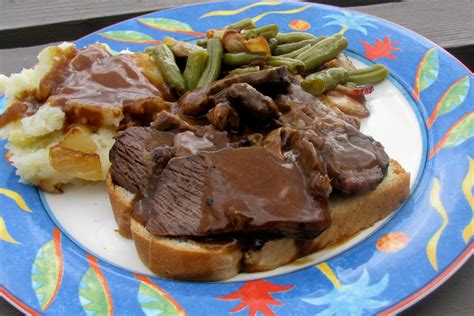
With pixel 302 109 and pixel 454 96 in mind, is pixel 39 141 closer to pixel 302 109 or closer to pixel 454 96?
pixel 302 109

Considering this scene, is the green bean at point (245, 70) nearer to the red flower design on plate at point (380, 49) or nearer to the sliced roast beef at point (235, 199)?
the red flower design on plate at point (380, 49)

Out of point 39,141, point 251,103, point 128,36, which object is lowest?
point 39,141

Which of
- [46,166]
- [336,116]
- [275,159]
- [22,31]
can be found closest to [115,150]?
[46,166]

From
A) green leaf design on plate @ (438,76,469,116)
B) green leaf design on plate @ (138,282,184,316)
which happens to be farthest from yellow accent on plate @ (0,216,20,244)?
green leaf design on plate @ (438,76,469,116)

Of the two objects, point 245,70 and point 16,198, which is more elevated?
point 245,70

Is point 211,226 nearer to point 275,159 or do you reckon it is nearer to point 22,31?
point 275,159

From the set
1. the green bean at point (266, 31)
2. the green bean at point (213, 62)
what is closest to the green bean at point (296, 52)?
the green bean at point (266, 31)

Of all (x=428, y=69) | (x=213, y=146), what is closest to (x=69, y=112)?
(x=213, y=146)
